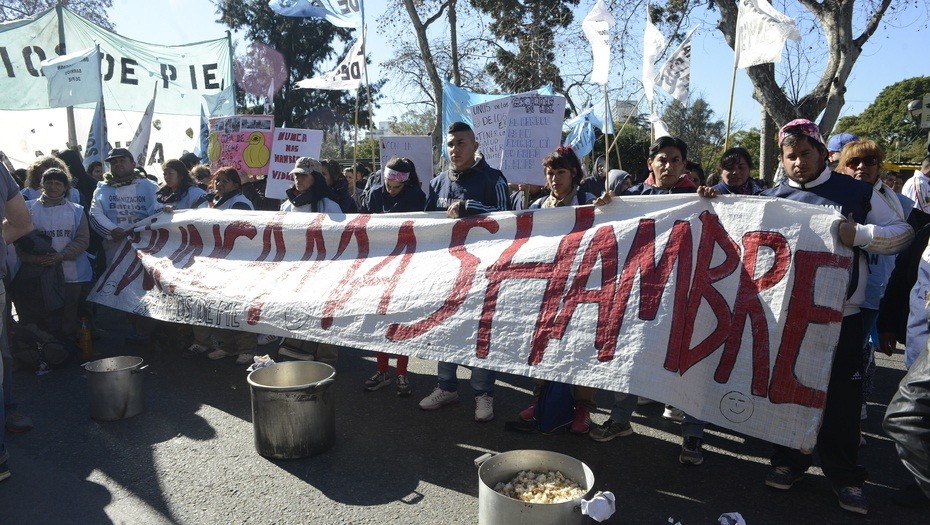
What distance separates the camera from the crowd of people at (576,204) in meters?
2.98

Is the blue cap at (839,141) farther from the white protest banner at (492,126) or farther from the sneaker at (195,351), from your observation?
the sneaker at (195,351)

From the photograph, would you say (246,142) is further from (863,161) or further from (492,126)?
(863,161)

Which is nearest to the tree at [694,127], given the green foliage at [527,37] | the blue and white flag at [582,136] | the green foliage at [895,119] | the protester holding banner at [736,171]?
the green foliage at [895,119]

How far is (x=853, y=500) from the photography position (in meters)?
2.98

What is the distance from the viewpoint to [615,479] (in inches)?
134

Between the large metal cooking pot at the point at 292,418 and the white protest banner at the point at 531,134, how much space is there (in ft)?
12.3

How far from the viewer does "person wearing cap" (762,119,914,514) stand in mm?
2965

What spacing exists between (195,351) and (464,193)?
Answer: 3102 mm

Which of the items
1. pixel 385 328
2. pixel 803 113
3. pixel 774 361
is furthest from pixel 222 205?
pixel 803 113

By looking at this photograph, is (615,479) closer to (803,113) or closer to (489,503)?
(489,503)

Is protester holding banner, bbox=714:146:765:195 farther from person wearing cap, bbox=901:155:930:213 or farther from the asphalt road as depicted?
person wearing cap, bbox=901:155:930:213

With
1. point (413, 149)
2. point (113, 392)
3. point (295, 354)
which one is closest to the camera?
point (113, 392)

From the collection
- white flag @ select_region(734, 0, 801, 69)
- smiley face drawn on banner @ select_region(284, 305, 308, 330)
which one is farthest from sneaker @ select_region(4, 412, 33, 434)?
white flag @ select_region(734, 0, 801, 69)

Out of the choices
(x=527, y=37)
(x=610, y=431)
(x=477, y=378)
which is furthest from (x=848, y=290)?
(x=527, y=37)
